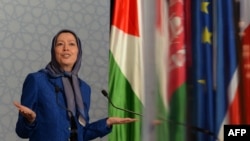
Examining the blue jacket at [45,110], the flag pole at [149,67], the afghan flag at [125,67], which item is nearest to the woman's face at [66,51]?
the blue jacket at [45,110]

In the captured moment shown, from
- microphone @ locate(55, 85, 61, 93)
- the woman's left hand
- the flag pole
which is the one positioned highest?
the flag pole

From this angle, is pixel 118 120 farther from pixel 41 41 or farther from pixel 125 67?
pixel 41 41

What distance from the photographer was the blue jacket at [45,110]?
171 cm

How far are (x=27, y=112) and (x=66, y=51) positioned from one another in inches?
13.5

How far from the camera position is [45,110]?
1724mm

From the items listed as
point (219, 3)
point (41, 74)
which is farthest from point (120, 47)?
point (219, 3)

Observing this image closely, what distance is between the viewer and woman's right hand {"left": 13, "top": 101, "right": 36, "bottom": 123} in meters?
1.65

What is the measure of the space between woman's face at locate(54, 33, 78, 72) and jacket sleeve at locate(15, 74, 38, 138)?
16 centimetres

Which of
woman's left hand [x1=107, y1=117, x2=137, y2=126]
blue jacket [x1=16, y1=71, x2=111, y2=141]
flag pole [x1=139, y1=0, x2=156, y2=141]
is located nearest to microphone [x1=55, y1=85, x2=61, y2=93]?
blue jacket [x1=16, y1=71, x2=111, y2=141]

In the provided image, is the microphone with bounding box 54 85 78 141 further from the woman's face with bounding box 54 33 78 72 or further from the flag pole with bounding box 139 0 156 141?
the flag pole with bounding box 139 0 156 141

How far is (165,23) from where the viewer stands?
53cm

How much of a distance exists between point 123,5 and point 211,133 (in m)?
1.55

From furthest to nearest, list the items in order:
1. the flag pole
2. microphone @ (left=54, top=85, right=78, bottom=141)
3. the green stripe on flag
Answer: the green stripe on flag
microphone @ (left=54, top=85, right=78, bottom=141)
the flag pole

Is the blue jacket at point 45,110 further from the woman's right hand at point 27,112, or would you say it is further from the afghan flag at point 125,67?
the afghan flag at point 125,67
